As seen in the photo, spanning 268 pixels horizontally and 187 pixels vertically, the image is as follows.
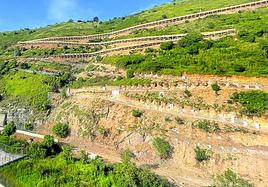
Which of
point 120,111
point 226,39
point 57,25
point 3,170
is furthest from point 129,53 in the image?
point 57,25

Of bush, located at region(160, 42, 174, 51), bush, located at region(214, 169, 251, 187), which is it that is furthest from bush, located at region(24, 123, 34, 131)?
bush, located at region(214, 169, 251, 187)

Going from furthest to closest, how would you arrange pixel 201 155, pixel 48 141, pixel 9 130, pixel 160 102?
1. pixel 9 130
2. pixel 160 102
3. pixel 48 141
4. pixel 201 155

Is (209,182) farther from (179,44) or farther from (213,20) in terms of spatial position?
(213,20)

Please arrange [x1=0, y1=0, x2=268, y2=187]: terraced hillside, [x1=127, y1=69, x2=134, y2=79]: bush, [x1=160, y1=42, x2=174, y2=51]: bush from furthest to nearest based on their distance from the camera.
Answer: [x1=160, y1=42, x2=174, y2=51]: bush → [x1=127, y1=69, x2=134, y2=79]: bush → [x1=0, y1=0, x2=268, y2=187]: terraced hillside

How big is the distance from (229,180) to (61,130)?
22.7 m

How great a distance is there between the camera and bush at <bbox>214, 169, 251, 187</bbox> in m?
48.8

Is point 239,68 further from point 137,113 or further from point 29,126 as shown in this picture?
point 29,126

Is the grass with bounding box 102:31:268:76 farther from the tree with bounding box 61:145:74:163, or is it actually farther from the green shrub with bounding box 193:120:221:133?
the tree with bounding box 61:145:74:163

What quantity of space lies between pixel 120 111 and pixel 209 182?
16343 mm

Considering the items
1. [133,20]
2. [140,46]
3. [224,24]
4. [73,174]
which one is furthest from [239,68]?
[133,20]

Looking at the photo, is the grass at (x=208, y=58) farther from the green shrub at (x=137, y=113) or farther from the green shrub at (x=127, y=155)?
the green shrub at (x=127, y=155)

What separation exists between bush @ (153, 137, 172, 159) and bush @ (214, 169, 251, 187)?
643 centimetres

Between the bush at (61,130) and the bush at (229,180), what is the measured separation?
20.5 metres

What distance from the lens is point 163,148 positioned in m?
54.9
